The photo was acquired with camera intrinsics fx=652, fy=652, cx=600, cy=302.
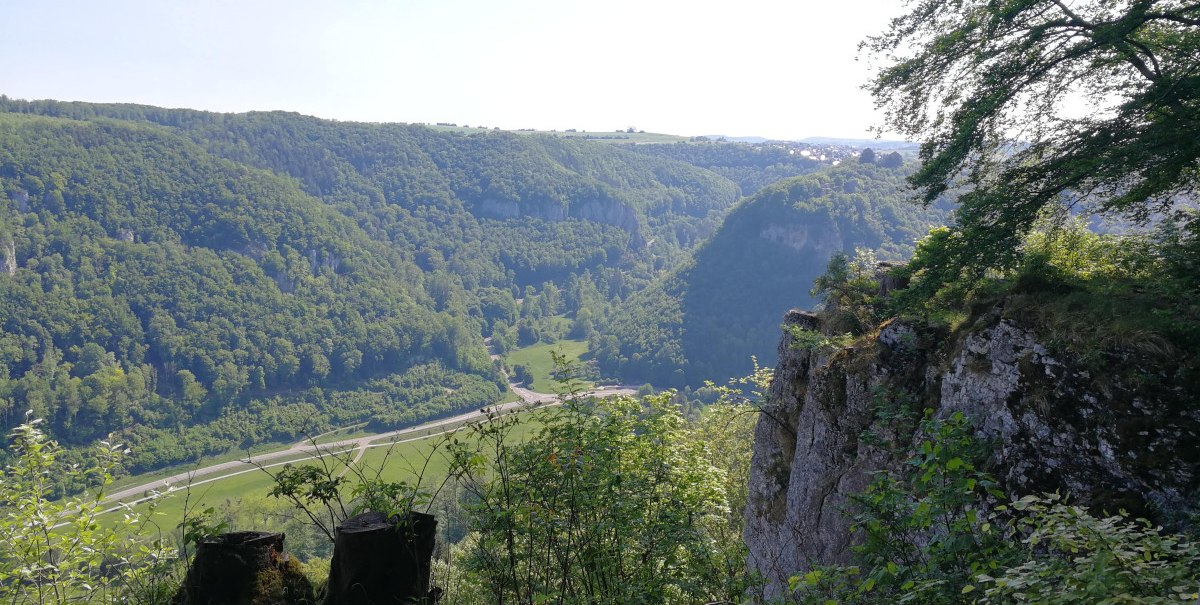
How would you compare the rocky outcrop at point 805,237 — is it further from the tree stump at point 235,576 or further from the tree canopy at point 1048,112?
the tree stump at point 235,576

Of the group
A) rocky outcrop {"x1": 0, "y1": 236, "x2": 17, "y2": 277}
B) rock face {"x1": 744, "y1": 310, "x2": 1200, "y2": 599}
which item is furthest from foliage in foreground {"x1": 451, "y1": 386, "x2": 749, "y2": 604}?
rocky outcrop {"x1": 0, "y1": 236, "x2": 17, "y2": 277}

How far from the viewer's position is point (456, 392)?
166 metres

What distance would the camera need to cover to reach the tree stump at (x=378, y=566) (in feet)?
13.8

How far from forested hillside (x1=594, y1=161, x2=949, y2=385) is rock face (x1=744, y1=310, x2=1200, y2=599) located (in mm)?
139916

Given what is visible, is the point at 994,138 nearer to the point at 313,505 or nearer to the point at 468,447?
the point at 468,447

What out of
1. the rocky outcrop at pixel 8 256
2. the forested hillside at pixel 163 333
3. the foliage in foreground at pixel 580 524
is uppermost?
the foliage in foreground at pixel 580 524

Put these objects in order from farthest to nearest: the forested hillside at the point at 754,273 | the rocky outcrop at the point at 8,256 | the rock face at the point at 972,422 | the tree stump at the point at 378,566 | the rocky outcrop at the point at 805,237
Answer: the rocky outcrop at the point at 805,237
the rocky outcrop at the point at 8,256
the forested hillside at the point at 754,273
the rock face at the point at 972,422
the tree stump at the point at 378,566

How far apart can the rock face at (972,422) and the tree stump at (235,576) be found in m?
3.86

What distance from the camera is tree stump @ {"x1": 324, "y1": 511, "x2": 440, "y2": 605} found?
421 centimetres

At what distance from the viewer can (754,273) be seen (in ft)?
601

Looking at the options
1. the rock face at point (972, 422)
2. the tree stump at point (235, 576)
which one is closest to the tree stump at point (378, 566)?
the tree stump at point (235, 576)

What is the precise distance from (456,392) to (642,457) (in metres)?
162

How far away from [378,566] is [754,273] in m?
185

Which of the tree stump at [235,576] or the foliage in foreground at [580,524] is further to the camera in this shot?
the foliage in foreground at [580,524]
